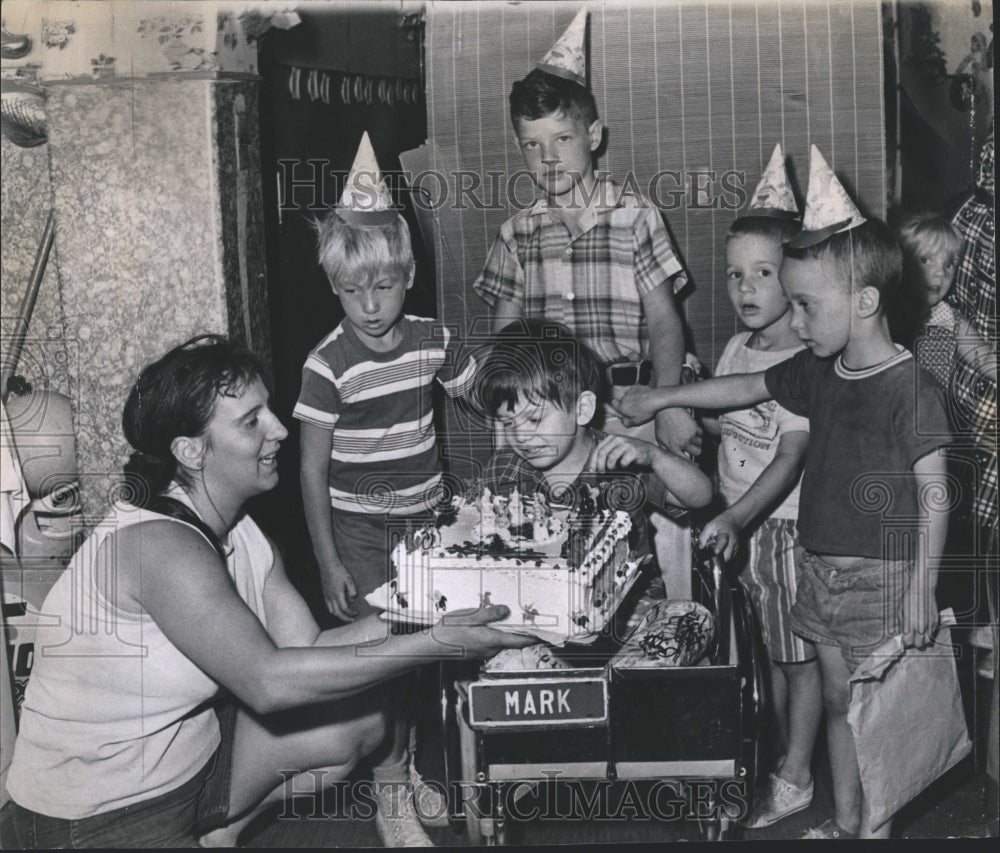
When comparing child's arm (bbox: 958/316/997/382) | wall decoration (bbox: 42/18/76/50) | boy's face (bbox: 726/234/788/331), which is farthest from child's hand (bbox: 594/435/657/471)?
wall decoration (bbox: 42/18/76/50)

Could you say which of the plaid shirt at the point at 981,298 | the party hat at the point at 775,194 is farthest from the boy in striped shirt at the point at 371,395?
the plaid shirt at the point at 981,298

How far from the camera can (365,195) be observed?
8.90ft

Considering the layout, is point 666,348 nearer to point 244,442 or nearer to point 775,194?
point 775,194

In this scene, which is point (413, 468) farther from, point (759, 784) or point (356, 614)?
point (759, 784)

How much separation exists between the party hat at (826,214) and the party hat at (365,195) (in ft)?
2.76

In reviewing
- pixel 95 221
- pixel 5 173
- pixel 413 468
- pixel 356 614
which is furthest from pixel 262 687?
pixel 5 173

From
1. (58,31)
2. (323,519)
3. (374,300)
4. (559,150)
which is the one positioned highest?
(58,31)

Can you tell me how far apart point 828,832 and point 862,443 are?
0.83 metres

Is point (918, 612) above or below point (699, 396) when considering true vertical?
below

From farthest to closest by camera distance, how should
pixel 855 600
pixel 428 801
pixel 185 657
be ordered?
pixel 428 801, pixel 855 600, pixel 185 657

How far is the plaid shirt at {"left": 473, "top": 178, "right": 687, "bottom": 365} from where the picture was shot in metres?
Answer: 2.75

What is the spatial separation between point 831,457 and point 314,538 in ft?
3.60

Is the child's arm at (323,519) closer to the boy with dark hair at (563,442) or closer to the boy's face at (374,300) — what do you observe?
the boy's face at (374,300)

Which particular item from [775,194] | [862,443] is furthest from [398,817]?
[775,194]
